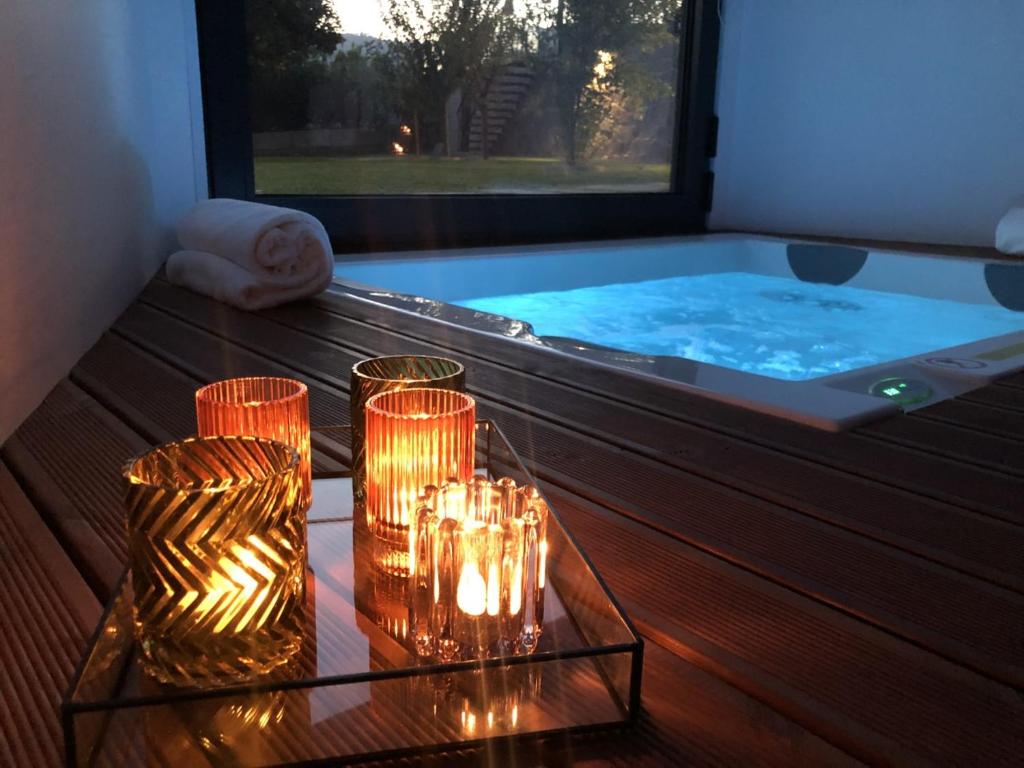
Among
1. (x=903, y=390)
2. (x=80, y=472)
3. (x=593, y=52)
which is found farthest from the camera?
(x=593, y=52)

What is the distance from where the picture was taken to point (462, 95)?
10.6 feet

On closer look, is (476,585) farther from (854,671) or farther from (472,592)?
(854,671)

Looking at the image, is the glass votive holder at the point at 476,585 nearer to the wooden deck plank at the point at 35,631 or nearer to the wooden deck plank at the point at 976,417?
the wooden deck plank at the point at 35,631

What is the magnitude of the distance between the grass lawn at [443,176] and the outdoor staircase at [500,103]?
81 mm

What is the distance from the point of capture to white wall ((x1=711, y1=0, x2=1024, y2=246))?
316 centimetres

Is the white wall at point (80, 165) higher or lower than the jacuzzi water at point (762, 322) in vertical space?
higher

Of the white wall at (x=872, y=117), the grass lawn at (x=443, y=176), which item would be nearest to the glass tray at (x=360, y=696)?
the grass lawn at (x=443, y=176)

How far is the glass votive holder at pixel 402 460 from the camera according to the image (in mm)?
622

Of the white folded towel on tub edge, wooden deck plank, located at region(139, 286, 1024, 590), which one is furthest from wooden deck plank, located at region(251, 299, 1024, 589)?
the white folded towel on tub edge

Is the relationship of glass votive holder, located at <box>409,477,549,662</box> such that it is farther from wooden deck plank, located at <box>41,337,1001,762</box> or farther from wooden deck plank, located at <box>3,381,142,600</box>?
wooden deck plank, located at <box>3,381,142,600</box>

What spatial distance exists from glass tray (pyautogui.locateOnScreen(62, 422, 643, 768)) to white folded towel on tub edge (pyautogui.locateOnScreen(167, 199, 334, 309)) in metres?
1.48

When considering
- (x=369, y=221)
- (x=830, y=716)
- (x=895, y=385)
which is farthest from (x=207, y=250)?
(x=830, y=716)

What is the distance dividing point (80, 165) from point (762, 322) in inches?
83.5

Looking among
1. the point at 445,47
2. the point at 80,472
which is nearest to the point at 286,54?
the point at 445,47
